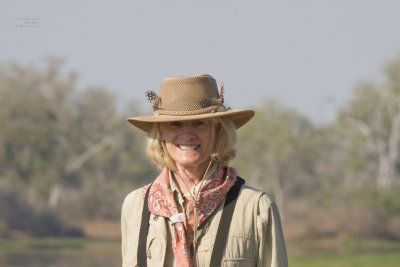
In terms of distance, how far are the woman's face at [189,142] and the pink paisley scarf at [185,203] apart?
0.35 feet

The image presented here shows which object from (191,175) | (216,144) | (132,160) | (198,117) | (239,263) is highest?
(198,117)

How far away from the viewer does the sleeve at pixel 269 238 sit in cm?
327

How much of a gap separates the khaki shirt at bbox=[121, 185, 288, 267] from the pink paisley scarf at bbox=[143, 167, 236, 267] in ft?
0.13

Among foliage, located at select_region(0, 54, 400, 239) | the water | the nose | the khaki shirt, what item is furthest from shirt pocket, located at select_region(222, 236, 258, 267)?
foliage, located at select_region(0, 54, 400, 239)

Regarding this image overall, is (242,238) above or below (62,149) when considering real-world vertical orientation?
above

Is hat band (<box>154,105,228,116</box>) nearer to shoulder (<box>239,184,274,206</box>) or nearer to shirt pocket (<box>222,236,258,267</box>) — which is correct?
shoulder (<box>239,184,274,206</box>)

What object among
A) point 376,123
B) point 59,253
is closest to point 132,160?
point 376,123

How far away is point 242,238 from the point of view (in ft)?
10.7

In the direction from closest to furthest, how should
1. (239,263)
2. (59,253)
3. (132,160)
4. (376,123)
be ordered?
(239,263) < (59,253) < (376,123) < (132,160)

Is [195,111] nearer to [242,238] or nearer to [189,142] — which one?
[189,142]

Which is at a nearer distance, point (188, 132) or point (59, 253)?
point (188, 132)

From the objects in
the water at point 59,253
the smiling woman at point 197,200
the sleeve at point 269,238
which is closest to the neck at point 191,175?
the smiling woman at point 197,200

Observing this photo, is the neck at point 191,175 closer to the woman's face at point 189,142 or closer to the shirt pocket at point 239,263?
the woman's face at point 189,142

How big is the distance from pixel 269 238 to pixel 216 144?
0.47 metres
